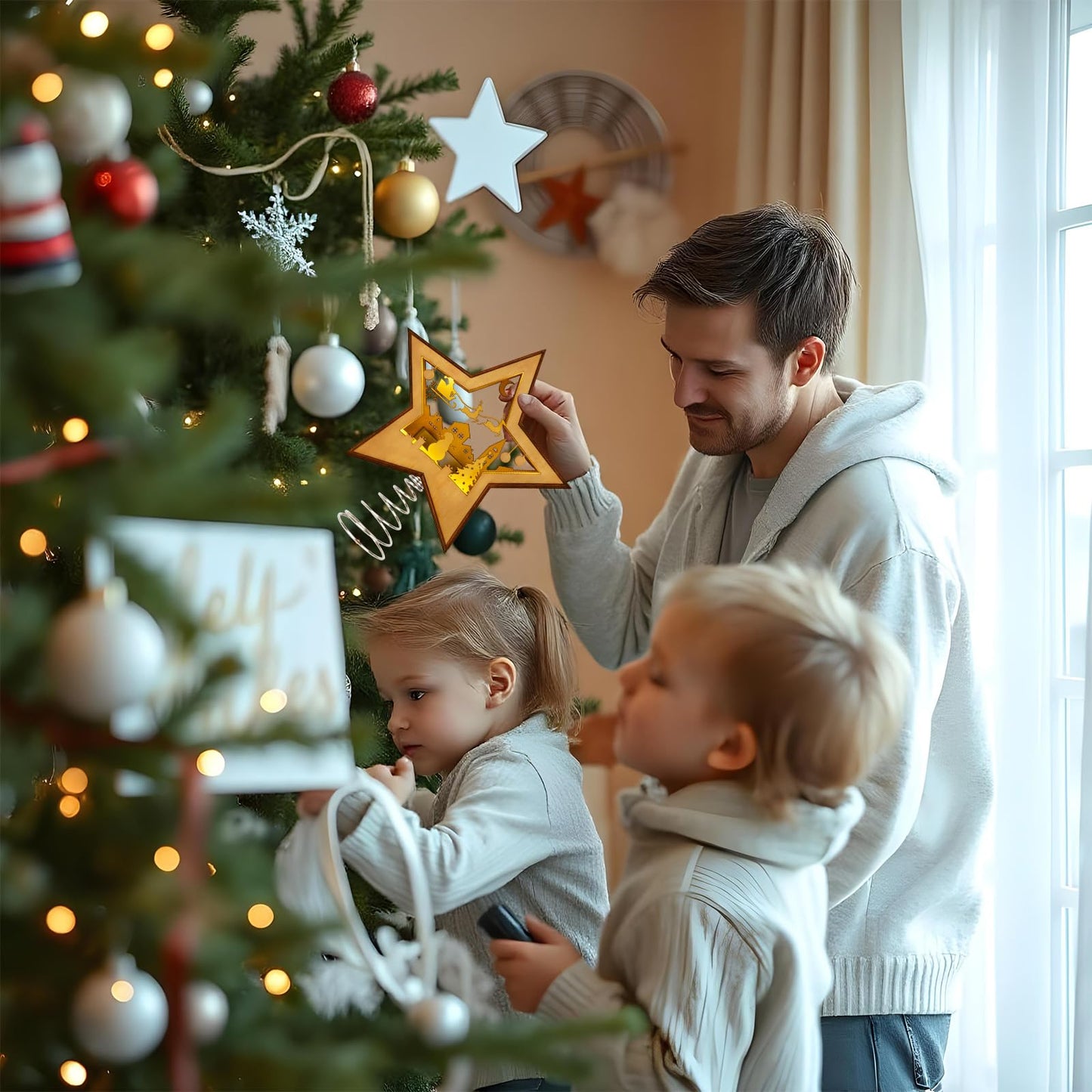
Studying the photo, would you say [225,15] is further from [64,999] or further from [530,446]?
[64,999]

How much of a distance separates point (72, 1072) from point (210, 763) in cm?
23

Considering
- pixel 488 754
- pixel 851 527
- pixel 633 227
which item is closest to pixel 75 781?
pixel 488 754

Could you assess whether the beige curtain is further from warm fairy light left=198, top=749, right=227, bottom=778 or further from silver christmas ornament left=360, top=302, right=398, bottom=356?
warm fairy light left=198, top=749, right=227, bottom=778

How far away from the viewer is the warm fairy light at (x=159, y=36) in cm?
78

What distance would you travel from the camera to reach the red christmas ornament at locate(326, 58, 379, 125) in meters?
1.66

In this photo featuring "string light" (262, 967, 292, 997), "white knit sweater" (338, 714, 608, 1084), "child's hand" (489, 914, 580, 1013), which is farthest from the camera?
"white knit sweater" (338, 714, 608, 1084)

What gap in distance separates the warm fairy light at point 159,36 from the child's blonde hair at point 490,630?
2.78 feet

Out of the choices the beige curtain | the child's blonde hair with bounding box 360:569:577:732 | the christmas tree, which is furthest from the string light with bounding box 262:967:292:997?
the beige curtain

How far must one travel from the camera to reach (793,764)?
1.05m

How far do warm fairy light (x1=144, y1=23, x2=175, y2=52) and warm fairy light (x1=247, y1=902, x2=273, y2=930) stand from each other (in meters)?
0.58

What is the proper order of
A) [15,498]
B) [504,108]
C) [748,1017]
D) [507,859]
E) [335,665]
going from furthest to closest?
[504,108] < [507,859] < [748,1017] < [335,665] < [15,498]

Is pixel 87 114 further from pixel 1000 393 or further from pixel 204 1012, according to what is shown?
pixel 1000 393

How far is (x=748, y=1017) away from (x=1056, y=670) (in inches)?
54.6

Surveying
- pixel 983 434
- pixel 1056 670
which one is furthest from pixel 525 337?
pixel 1056 670
